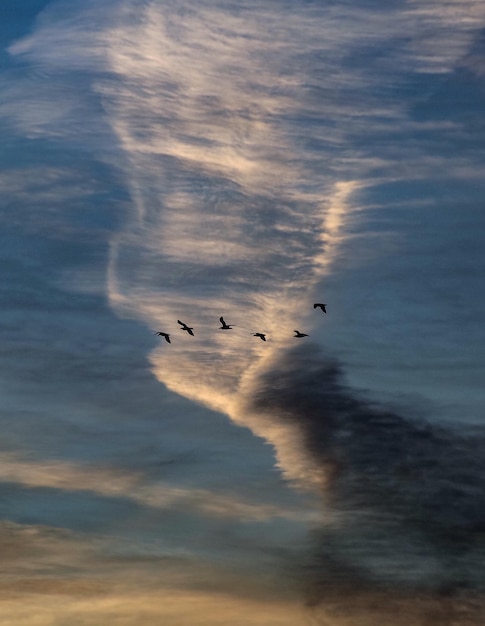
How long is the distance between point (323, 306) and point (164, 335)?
63.9 metres

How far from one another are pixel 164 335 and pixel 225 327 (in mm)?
27018

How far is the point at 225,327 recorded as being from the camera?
493ft

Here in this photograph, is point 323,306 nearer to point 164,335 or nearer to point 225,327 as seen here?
point 225,327

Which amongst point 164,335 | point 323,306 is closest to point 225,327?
point 164,335

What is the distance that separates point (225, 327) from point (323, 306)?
3748 cm

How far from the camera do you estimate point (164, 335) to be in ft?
525

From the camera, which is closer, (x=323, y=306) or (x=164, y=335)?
(x=323, y=306)

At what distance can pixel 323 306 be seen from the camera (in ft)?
481
